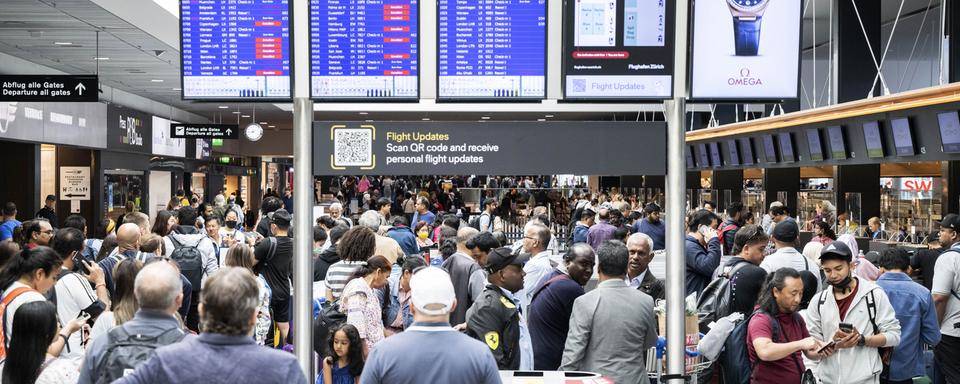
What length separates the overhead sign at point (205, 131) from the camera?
20266 millimetres

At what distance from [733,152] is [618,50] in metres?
15.8

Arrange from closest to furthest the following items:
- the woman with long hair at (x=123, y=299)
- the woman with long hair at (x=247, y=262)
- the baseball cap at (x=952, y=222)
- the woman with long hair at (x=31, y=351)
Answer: the woman with long hair at (x=31, y=351) → the woman with long hair at (x=123, y=299) → the woman with long hair at (x=247, y=262) → the baseball cap at (x=952, y=222)

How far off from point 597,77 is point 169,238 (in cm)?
541

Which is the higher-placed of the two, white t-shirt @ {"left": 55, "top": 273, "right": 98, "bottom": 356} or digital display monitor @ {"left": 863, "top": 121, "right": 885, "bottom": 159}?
digital display monitor @ {"left": 863, "top": 121, "right": 885, "bottom": 159}

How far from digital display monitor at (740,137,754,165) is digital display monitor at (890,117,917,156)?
6.55 meters

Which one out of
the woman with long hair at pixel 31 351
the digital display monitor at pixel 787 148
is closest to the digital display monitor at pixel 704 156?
the digital display monitor at pixel 787 148

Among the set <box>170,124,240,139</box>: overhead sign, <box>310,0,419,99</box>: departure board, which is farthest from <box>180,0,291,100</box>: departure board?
<box>170,124,240,139</box>: overhead sign

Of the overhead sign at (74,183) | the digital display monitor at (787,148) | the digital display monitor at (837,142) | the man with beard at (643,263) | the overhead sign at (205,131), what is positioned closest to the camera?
the man with beard at (643,263)

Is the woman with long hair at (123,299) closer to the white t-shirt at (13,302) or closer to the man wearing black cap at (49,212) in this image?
the white t-shirt at (13,302)

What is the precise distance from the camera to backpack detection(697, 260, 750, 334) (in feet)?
21.0

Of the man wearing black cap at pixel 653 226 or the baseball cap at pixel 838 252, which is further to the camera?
the man wearing black cap at pixel 653 226

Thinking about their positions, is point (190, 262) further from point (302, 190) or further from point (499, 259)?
point (499, 259)

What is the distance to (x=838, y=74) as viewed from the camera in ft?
42.9

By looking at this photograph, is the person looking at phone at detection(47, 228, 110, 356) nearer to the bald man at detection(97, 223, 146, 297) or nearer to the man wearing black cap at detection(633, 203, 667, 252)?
the bald man at detection(97, 223, 146, 297)
